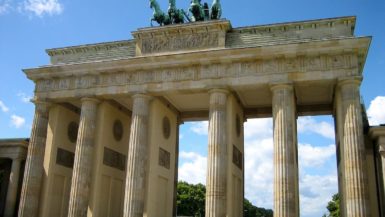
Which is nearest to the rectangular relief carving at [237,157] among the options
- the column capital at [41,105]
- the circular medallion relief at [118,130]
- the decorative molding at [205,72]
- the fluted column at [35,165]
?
the decorative molding at [205,72]

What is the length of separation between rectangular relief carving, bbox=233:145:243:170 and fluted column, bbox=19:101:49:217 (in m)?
14.1

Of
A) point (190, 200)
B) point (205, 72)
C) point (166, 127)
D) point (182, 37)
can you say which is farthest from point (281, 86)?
point (190, 200)

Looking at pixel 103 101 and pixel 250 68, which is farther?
pixel 103 101

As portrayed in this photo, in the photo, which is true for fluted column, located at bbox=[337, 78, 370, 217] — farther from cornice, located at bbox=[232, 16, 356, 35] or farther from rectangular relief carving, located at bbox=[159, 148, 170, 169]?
rectangular relief carving, located at bbox=[159, 148, 170, 169]

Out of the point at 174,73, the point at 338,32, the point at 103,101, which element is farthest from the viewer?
the point at 103,101

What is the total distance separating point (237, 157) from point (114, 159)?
9662 millimetres

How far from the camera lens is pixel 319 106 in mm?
31641

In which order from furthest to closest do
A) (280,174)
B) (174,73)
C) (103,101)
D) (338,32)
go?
1. (103,101)
2. (174,73)
3. (338,32)
4. (280,174)

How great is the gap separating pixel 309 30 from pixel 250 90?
5464 millimetres

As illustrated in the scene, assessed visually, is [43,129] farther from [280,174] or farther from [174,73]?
[280,174]

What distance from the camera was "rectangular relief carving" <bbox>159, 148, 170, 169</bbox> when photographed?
1195 inches

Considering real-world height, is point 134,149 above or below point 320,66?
below

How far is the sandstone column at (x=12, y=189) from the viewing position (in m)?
32.3

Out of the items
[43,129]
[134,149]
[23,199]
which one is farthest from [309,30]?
[23,199]
